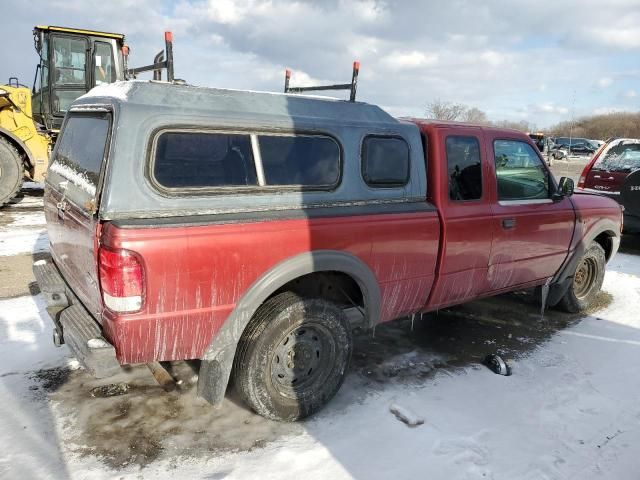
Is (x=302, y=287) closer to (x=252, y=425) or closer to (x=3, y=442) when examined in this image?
(x=252, y=425)

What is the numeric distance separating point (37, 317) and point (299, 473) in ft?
10.2

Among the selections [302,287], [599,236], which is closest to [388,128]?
[302,287]

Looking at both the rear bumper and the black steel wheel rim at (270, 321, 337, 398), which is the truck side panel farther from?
the black steel wheel rim at (270, 321, 337, 398)

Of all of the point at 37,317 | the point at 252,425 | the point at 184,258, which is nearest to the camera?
the point at 184,258

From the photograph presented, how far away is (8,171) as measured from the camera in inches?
374

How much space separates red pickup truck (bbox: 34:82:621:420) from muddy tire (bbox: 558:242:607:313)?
1.66 metres

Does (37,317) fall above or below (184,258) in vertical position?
below

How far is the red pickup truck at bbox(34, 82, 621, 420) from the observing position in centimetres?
256

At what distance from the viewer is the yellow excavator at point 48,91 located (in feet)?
31.3

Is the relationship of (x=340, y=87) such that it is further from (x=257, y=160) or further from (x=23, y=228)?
(x=23, y=228)

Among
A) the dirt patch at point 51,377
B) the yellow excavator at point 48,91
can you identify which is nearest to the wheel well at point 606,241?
the dirt patch at point 51,377

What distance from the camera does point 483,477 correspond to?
2705mm

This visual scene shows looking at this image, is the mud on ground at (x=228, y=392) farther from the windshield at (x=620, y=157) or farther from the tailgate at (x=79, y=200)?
the windshield at (x=620, y=157)

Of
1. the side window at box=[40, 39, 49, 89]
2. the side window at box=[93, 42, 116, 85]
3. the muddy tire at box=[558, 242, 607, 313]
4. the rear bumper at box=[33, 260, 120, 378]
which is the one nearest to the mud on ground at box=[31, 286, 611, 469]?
the muddy tire at box=[558, 242, 607, 313]
